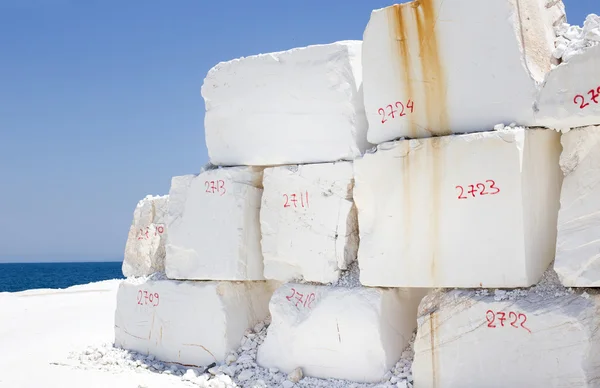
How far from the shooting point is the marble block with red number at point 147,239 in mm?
5332

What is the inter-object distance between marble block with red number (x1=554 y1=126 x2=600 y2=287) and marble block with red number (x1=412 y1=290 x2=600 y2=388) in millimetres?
131

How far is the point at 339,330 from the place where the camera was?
3.90 meters

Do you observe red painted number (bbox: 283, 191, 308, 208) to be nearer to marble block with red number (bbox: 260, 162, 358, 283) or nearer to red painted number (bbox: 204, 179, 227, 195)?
marble block with red number (bbox: 260, 162, 358, 283)

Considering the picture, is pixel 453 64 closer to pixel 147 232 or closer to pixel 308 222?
Answer: pixel 308 222

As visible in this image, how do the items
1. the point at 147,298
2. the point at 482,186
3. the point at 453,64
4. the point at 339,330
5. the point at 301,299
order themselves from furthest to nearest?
the point at 147,298, the point at 301,299, the point at 339,330, the point at 453,64, the point at 482,186

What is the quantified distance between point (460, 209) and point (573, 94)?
0.78 metres

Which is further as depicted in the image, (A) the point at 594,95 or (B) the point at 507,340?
(B) the point at 507,340

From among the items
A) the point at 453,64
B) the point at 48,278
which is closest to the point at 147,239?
the point at 453,64

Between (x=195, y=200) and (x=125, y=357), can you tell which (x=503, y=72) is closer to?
(x=195, y=200)

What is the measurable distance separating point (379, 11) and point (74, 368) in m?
3.08

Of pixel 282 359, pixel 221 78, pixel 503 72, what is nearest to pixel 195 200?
pixel 221 78

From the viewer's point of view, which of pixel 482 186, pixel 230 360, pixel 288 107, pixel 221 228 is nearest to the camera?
pixel 482 186

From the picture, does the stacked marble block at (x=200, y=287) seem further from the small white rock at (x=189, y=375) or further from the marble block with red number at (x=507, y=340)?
the marble block with red number at (x=507, y=340)

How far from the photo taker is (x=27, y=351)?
5.14m
